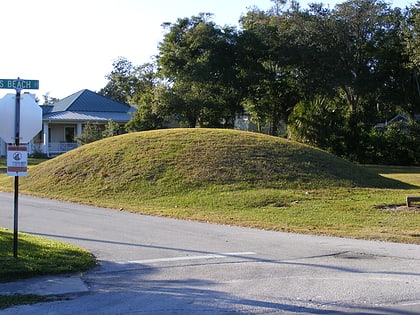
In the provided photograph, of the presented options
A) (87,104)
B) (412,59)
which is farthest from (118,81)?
(412,59)

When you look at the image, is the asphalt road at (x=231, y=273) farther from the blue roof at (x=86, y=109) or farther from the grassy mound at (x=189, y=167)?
the blue roof at (x=86, y=109)

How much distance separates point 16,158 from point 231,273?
12.0ft

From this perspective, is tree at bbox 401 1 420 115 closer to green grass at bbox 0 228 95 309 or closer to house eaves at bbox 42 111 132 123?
house eaves at bbox 42 111 132 123

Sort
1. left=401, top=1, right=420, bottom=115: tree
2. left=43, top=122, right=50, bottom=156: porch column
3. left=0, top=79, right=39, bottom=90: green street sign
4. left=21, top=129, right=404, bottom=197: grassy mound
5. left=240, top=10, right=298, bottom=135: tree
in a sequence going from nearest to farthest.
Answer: left=0, top=79, right=39, bottom=90: green street sign → left=21, top=129, right=404, bottom=197: grassy mound → left=401, top=1, right=420, bottom=115: tree → left=240, top=10, right=298, bottom=135: tree → left=43, top=122, right=50, bottom=156: porch column

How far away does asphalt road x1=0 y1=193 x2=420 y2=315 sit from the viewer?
6512 mm

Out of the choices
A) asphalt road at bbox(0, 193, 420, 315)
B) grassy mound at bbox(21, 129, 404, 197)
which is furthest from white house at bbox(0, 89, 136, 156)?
asphalt road at bbox(0, 193, 420, 315)

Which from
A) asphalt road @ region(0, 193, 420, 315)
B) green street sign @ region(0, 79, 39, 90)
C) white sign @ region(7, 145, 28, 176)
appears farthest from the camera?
white sign @ region(7, 145, 28, 176)

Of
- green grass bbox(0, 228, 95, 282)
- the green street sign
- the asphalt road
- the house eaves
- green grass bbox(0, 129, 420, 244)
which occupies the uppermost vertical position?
the house eaves

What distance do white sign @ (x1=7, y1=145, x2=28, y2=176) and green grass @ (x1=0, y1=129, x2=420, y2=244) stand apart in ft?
22.3

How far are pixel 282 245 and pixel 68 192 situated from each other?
43.5ft

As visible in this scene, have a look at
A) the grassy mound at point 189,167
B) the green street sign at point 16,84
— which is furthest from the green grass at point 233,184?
the green street sign at point 16,84

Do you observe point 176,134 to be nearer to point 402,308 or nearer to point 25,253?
point 25,253

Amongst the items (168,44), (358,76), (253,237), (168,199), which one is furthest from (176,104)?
(253,237)

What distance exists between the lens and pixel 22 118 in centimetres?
836
